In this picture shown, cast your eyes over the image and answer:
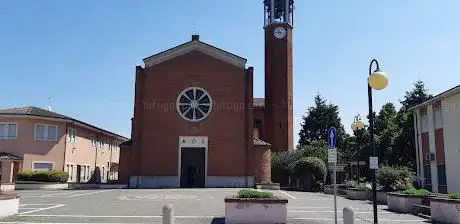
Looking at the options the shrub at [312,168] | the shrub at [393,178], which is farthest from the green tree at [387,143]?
the shrub at [393,178]

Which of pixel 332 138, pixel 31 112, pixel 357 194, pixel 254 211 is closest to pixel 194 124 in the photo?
pixel 31 112

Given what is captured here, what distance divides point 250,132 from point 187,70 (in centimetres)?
795

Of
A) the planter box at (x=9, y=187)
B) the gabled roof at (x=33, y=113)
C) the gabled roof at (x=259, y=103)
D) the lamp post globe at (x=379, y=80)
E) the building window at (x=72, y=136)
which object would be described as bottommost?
the planter box at (x=9, y=187)

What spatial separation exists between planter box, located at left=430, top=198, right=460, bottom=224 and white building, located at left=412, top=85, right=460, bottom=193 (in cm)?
1182

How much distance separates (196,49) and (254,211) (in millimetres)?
30467

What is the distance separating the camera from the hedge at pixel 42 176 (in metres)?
38.7

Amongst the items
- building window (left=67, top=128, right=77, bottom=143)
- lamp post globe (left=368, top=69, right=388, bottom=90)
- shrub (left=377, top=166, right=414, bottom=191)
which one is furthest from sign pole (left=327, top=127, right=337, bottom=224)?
building window (left=67, top=128, right=77, bottom=143)

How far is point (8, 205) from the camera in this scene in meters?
16.3

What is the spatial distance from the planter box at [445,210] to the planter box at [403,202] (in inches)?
99.3

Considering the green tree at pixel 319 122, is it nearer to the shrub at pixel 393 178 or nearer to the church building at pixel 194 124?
the church building at pixel 194 124

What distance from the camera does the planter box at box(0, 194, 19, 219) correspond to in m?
15.8

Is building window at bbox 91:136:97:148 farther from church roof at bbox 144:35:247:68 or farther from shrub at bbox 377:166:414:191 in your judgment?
shrub at bbox 377:166:414:191

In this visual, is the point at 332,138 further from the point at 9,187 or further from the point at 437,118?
the point at 9,187

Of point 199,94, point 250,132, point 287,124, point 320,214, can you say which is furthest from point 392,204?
point 287,124
